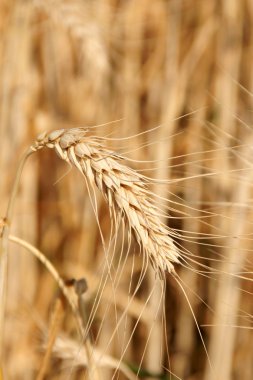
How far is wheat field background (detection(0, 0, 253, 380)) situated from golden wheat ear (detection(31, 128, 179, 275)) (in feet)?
3.57

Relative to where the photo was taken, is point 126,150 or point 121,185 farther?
point 126,150

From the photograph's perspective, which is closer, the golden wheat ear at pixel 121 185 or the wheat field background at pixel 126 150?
the golden wheat ear at pixel 121 185

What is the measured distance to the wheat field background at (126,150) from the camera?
2250 mm

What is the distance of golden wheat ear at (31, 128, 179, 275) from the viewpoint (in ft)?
2.90

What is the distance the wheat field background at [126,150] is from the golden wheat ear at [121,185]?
109cm

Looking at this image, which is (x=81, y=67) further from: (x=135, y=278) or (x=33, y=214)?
(x=135, y=278)

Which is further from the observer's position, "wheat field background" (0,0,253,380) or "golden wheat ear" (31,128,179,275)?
"wheat field background" (0,0,253,380)

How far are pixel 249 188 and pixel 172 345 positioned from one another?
94 centimetres

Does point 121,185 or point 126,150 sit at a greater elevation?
point 126,150

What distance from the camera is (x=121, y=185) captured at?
0.89 m

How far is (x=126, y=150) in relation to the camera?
2.49 metres

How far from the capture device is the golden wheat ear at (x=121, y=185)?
883mm

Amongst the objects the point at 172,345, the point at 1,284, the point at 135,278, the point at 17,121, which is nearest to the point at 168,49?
the point at 17,121

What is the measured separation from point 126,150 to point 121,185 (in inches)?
62.9
